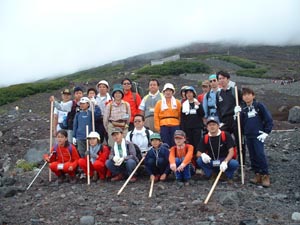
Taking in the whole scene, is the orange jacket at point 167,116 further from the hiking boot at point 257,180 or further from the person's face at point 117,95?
the hiking boot at point 257,180

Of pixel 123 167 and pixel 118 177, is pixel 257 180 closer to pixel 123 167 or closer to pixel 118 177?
pixel 123 167

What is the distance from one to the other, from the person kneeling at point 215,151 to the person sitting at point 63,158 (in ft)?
10.6

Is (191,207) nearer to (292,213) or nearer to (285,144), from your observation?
(292,213)

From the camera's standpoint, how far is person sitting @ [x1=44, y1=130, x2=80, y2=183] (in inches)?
416

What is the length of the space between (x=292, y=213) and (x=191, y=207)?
1813mm

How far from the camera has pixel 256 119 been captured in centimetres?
955

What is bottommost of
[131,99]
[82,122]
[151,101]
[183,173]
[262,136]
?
[183,173]

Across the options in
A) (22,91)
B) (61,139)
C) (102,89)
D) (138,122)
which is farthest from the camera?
(22,91)

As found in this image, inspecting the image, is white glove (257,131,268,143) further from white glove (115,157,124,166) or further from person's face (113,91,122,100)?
person's face (113,91,122,100)

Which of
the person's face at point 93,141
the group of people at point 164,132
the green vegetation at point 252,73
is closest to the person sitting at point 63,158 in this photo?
the group of people at point 164,132

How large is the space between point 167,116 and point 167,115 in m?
0.03

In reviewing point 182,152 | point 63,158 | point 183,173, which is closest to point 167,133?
point 182,152

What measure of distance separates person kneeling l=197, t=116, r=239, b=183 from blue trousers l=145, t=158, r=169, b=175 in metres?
0.84

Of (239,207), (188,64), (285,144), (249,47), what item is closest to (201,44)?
(249,47)
